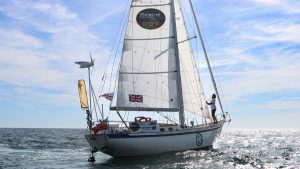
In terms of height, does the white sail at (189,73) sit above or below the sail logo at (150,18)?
below

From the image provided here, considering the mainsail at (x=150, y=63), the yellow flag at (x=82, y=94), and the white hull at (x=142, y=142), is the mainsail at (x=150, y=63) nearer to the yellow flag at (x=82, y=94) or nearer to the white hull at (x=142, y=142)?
the white hull at (x=142, y=142)

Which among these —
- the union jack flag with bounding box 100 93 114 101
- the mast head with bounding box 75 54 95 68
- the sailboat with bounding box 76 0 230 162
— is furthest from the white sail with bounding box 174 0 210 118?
the mast head with bounding box 75 54 95 68

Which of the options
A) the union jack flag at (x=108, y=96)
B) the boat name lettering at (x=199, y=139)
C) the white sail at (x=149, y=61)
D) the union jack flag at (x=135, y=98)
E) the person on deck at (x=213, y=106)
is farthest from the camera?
the person on deck at (x=213, y=106)

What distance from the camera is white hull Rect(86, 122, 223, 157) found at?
29.3 m

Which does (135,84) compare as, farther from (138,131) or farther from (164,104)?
(138,131)

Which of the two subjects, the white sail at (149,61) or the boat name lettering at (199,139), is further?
the boat name lettering at (199,139)

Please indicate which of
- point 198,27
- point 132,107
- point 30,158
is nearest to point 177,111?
point 132,107

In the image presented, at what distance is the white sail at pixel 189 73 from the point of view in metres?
36.5

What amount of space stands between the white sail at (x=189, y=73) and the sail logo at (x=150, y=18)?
110 inches

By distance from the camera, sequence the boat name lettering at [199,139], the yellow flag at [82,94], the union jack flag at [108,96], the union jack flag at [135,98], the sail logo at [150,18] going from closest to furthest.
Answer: the yellow flag at [82,94], the union jack flag at [108,96], the union jack flag at [135,98], the boat name lettering at [199,139], the sail logo at [150,18]


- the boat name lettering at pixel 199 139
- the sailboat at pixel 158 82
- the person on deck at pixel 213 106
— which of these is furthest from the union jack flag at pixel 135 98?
the person on deck at pixel 213 106

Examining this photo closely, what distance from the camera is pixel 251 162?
97.2 feet

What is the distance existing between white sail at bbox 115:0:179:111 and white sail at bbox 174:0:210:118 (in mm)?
2149

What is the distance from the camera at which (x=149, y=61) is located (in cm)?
3438
